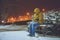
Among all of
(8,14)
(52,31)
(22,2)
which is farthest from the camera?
(22,2)

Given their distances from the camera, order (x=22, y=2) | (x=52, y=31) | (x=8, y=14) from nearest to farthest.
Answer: (x=52, y=31)
(x=8, y=14)
(x=22, y=2)

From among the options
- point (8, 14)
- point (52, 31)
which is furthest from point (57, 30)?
Result: point (8, 14)

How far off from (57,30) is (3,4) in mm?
12736

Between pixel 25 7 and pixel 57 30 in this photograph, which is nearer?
pixel 57 30

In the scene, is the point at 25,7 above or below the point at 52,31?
above

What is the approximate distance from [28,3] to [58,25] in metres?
13.0

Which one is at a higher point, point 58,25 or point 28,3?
point 28,3

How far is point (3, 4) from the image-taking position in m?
20.6

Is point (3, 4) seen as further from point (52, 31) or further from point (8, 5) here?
point (52, 31)

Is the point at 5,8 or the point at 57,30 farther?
the point at 5,8

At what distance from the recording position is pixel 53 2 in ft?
72.6

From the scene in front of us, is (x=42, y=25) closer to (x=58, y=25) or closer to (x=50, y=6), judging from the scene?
(x=58, y=25)

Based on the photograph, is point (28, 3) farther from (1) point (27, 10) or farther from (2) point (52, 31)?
(2) point (52, 31)

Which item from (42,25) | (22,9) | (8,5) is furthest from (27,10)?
(42,25)
